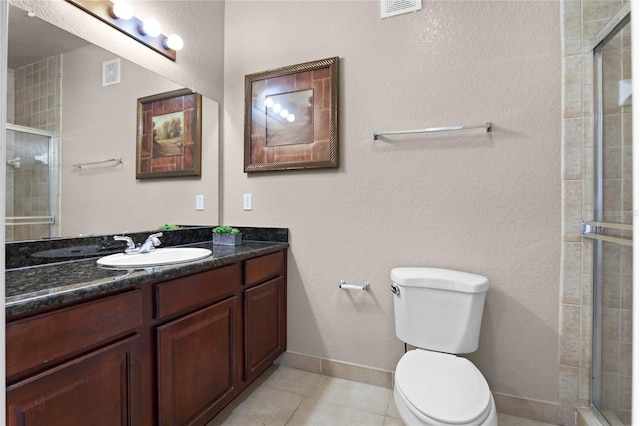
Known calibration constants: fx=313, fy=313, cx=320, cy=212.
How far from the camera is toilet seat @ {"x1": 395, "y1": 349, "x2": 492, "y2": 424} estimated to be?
1050 mm

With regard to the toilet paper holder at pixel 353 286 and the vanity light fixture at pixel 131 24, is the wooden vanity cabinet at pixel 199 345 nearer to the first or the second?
the toilet paper holder at pixel 353 286

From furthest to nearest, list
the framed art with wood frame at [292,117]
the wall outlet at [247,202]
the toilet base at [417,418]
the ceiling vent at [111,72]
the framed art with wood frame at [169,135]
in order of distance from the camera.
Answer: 1. the wall outlet at [247,202]
2. the framed art with wood frame at [292,117]
3. the framed art with wood frame at [169,135]
4. the ceiling vent at [111,72]
5. the toilet base at [417,418]

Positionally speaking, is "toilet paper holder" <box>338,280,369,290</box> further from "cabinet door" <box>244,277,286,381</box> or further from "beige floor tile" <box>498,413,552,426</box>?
"beige floor tile" <box>498,413,552,426</box>

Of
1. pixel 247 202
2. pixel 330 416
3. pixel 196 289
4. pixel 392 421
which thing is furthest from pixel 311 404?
pixel 247 202

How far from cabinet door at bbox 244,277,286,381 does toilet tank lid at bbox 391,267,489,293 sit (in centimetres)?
75

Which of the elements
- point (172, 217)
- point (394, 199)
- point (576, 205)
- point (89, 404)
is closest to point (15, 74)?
point (172, 217)

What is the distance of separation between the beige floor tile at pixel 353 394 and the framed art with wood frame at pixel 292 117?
132 cm

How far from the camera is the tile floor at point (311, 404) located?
1.57 metres

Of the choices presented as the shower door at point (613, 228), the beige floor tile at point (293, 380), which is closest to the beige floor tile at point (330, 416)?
the beige floor tile at point (293, 380)

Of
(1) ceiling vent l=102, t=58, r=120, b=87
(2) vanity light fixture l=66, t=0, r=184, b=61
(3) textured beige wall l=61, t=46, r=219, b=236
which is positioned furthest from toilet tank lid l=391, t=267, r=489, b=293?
(2) vanity light fixture l=66, t=0, r=184, b=61

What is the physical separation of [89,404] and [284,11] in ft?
7.47

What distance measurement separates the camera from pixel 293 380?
6.35ft

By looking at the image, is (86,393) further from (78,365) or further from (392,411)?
(392,411)

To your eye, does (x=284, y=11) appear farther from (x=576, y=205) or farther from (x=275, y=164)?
(x=576, y=205)
